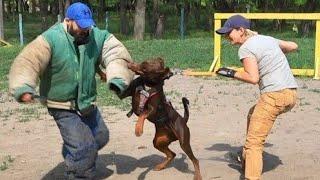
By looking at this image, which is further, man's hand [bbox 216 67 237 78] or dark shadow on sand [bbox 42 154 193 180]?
dark shadow on sand [bbox 42 154 193 180]

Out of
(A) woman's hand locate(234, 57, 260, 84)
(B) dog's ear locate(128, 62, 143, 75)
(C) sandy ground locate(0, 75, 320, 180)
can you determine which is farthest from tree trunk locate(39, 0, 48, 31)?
(A) woman's hand locate(234, 57, 260, 84)

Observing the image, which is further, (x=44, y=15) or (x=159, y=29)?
(x=44, y=15)

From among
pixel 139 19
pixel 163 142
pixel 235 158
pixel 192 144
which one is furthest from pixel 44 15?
pixel 163 142

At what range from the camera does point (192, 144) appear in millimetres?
7320

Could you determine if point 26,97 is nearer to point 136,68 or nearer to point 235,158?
point 136,68

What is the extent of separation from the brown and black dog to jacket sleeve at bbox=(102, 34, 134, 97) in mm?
88

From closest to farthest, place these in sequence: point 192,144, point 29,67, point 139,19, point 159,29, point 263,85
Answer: point 29,67 < point 263,85 < point 192,144 < point 139,19 < point 159,29

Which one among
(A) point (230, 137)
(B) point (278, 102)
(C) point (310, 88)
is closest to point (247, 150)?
(B) point (278, 102)

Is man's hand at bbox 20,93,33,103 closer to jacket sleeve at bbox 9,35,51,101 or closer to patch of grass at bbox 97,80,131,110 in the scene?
jacket sleeve at bbox 9,35,51,101

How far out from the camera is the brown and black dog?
17.1ft

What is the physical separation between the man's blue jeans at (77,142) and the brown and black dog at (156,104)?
409 millimetres

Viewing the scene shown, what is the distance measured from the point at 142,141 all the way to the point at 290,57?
985 centimetres

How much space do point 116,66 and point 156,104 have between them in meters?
0.52

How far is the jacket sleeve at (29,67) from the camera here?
15.4 ft
